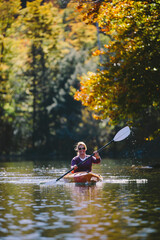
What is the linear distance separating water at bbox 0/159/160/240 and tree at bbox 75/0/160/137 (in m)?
3.24

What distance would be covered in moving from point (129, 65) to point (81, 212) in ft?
30.4

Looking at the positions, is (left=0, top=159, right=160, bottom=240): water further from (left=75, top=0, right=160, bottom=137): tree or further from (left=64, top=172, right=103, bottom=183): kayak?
(left=75, top=0, right=160, bottom=137): tree

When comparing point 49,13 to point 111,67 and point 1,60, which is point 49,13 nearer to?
point 1,60

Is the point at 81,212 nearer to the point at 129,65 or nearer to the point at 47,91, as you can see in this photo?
the point at 129,65

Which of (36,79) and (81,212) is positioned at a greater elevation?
(36,79)

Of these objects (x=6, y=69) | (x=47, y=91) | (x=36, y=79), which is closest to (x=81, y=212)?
(x=47, y=91)

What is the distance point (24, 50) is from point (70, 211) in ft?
156

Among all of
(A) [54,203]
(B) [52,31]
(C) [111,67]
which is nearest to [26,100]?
(B) [52,31]

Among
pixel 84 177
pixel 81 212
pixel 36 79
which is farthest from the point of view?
pixel 36 79

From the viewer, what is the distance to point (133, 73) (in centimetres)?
2003

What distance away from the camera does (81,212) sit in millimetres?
11781

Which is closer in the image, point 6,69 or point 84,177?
point 84,177

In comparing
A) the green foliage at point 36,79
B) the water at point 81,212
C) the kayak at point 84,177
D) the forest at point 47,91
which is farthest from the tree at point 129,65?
the green foliage at point 36,79

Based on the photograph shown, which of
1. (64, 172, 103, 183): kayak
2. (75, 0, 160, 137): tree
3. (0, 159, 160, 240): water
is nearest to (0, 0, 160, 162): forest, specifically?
(75, 0, 160, 137): tree
